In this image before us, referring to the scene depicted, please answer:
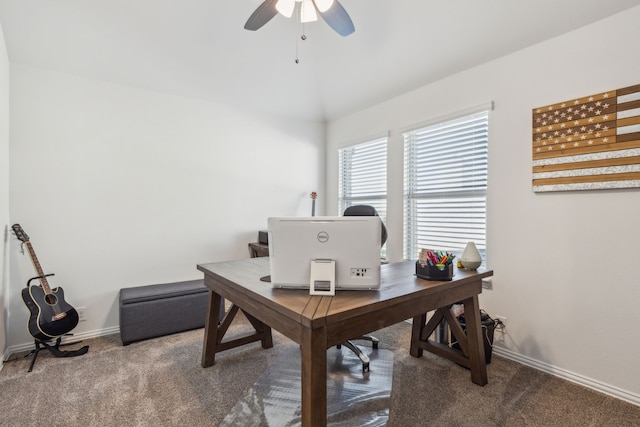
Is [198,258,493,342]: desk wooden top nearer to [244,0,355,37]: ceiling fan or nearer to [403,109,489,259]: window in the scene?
[403,109,489,259]: window

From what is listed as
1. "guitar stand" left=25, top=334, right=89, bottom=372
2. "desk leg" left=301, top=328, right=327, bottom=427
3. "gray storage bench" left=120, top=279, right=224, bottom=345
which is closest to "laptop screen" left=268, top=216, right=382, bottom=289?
"desk leg" left=301, top=328, right=327, bottom=427

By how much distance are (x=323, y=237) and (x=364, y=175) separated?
2.57 metres

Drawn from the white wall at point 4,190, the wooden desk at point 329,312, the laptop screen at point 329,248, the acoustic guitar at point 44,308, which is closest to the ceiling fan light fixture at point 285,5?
the laptop screen at point 329,248

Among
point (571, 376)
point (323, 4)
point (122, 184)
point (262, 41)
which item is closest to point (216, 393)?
point (122, 184)

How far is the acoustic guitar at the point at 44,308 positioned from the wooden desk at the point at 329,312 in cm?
118

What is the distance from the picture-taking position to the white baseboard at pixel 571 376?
191 cm

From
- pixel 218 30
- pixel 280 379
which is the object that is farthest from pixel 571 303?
pixel 218 30

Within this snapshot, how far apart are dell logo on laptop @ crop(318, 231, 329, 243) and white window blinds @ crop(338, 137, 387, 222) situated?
90.1 inches

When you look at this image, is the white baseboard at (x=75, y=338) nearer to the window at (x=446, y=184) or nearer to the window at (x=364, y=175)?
the window at (x=364, y=175)

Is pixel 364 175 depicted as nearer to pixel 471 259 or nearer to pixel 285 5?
pixel 471 259

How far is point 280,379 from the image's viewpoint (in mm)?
2100

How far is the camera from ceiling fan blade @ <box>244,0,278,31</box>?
6.31 ft

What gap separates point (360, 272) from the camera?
1.44 meters

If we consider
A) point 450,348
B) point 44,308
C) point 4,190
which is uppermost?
point 4,190
